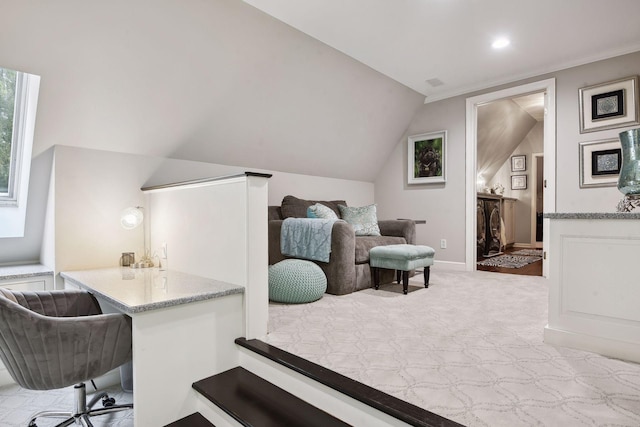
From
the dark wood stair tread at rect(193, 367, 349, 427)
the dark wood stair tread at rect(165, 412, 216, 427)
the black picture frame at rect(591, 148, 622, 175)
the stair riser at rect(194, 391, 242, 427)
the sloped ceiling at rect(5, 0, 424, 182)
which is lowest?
the dark wood stair tread at rect(165, 412, 216, 427)

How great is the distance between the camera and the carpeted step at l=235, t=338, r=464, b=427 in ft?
3.83

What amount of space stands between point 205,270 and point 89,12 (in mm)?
1695

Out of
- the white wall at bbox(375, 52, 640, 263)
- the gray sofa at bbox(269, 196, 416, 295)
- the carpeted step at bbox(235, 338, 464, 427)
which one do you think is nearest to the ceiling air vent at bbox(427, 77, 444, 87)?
the white wall at bbox(375, 52, 640, 263)

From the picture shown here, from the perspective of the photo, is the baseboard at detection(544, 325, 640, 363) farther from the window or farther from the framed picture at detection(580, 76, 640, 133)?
the window

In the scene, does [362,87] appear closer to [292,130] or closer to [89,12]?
[292,130]

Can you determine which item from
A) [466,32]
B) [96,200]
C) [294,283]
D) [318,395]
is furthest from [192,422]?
[466,32]

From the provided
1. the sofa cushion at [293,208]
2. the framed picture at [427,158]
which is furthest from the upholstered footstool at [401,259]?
the framed picture at [427,158]

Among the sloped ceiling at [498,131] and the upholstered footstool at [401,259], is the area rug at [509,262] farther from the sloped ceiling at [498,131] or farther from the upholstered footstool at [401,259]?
the upholstered footstool at [401,259]

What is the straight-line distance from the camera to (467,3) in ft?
8.62

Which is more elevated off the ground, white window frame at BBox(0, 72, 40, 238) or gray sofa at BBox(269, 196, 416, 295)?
white window frame at BBox(0, 72, 40, 238)

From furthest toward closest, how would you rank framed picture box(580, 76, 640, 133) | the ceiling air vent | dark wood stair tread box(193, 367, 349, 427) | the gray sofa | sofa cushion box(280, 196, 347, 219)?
1. the ceiling air vent
2. sofa cushion box(280, 196, 347, 219)
3. framed picture box(580, 76, 640, 133)
4. the gray sofa
5. dark wood stair tread box(193, 367, 349, 427)

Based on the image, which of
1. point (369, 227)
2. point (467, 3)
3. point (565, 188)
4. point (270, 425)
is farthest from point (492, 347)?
point (565, 188)

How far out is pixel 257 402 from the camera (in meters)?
1.56

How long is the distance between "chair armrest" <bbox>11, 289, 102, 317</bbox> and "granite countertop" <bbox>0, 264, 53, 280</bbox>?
0.64 metres
